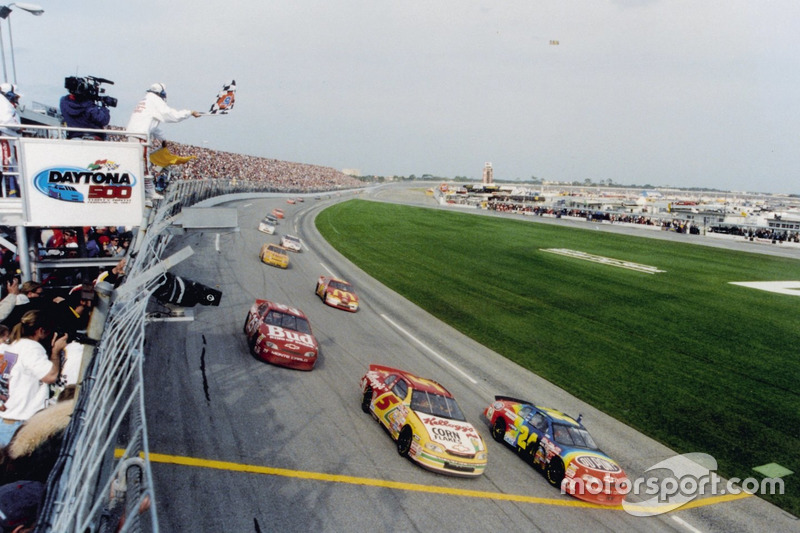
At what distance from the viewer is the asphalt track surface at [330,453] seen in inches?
346

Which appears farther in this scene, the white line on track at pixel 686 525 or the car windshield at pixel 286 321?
the car windshield at pixel 286 321

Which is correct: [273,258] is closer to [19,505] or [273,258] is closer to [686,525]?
[686,525]

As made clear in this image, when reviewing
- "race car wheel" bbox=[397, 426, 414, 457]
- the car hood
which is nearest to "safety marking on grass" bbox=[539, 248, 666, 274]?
the car hood

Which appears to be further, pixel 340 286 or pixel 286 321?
pixel 340 286

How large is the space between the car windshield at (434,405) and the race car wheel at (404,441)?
0.56m

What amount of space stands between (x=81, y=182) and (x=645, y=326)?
22.4 m

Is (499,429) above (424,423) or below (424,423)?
below

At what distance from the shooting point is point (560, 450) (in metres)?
11.3

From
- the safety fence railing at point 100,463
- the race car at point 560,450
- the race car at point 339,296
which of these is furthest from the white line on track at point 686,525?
the race car at point 339,296

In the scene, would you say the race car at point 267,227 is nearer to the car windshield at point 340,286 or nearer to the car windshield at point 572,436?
the car windshield at point 340,286

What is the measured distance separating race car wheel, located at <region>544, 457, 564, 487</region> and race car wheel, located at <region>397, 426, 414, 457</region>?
123 inches

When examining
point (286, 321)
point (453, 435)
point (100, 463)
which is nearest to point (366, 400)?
point (453, 435)

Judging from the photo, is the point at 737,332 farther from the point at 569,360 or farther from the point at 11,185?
the point at 11,185

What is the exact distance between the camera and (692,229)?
203ft
